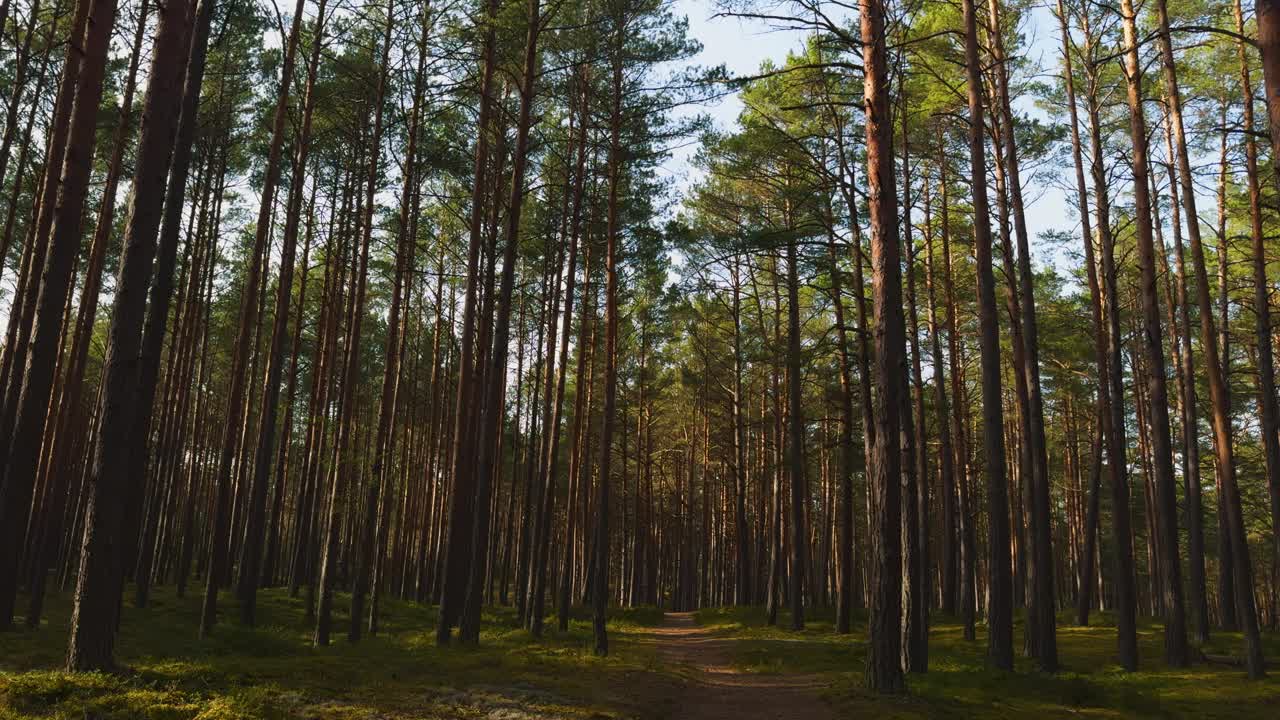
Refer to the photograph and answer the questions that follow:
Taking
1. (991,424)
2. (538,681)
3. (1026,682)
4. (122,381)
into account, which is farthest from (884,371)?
(122,381)

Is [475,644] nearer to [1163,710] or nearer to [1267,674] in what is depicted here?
[1163,710]

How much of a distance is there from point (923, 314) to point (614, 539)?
1450 inches

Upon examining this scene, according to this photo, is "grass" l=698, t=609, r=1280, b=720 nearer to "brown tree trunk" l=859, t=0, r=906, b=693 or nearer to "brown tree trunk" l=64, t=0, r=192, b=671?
"brown tree trunk" l=859, t=0, r=906, b=693

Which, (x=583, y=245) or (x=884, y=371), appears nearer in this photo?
(x=884, y=371)

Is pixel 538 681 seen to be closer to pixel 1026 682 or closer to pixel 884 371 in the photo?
pixel 884 371

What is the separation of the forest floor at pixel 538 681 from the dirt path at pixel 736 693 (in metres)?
0.04

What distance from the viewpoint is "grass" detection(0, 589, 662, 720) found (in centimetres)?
587

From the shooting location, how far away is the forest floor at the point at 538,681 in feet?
20.7

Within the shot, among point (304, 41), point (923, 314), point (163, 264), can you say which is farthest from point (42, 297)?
point (923, 314)

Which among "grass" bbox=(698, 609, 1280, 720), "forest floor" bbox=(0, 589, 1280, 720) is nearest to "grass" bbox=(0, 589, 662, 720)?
"forest floor" bbox=(0, 589, 1280, 720)

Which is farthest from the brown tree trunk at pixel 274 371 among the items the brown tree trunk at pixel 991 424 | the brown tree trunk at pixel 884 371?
the brown tree trunk at pixel 991 424

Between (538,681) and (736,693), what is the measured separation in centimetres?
296

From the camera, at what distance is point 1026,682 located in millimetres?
9711

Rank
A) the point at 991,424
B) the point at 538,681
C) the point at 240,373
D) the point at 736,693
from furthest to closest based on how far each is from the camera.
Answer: the point at 240,373 → the point at 991,424 → the point at 736,693 → the point at 538,681
